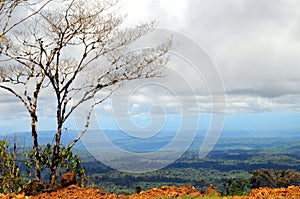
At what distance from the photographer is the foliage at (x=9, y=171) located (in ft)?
56.5

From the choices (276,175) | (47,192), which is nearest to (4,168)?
(47,192)

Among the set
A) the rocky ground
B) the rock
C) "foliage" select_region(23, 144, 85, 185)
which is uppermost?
"foliage" select_region(23, 144, 85, 185)

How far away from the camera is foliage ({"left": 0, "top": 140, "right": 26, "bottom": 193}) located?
56.5 ft

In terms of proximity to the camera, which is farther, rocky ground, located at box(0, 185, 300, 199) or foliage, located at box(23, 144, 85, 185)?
foliage, located at box(23, 144, 85, 185)

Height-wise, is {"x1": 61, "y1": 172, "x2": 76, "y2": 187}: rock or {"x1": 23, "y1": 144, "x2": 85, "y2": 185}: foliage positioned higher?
{"x1": 23, "y1": 144, "x2": 85, "y2": 185}: foliage

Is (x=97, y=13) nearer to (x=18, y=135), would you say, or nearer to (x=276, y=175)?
(x=18, y=135)

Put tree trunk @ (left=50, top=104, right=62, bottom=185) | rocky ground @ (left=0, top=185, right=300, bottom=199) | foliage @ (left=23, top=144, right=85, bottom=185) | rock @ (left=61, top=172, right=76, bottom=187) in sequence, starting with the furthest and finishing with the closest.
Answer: foliage @ (left=23, top=144, right=85, bottom=185), tree trunk @ (left=50, top=104, right=62, bottom=185), rock @ (left=61, top=172, right=76, bottom=187), rocky ground @ (left=0, top=185, right=300, bottom=199)

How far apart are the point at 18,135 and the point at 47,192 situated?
20.6 ft

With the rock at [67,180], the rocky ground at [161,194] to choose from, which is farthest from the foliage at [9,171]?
the rocky ground at [161,194]

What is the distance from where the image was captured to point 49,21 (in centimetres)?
1634

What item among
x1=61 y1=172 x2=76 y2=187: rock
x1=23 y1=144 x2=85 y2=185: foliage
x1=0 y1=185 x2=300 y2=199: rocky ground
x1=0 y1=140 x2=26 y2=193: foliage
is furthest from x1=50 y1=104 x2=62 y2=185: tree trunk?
x1=0 y1=185 x2=300 y2=199: rocky ground

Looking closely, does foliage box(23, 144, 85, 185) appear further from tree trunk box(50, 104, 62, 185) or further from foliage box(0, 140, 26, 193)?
foliage box(0, 140, 26, 193)

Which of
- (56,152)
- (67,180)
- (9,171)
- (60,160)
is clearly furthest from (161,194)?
(9,171)

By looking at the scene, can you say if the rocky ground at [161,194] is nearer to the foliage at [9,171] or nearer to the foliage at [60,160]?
the foliage at [60,160]
